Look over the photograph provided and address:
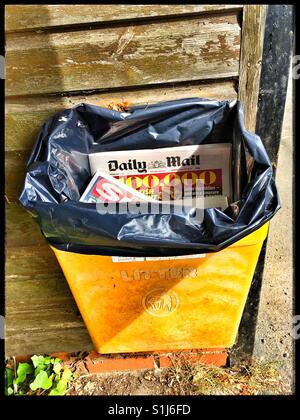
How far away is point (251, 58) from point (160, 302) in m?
0.72

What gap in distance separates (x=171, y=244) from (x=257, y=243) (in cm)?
22

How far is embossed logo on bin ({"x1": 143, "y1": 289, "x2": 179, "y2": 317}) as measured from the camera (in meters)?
1.10

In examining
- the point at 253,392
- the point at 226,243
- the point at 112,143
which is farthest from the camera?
the point at 253,392

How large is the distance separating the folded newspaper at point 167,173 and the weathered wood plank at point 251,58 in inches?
5.3

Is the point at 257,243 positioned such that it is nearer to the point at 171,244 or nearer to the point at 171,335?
the point at 171,244

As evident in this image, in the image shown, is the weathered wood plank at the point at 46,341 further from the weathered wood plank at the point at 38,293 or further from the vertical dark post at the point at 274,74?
the vertical dark post at the point at 274,74

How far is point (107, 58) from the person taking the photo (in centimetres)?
111

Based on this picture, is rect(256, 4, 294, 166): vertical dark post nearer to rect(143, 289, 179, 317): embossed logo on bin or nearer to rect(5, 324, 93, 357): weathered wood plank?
rect(143, 289, 179, 317): embossed logo on bin

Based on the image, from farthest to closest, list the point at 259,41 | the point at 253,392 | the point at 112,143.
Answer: the point at 253,392, the point at 112,143, the point at 259,41

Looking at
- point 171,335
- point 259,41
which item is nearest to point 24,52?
point 259,41

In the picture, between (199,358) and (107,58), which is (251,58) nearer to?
(107,58)

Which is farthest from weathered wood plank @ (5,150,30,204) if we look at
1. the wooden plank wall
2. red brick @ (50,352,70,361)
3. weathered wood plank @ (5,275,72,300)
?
red brick @ (50,352,70,361)

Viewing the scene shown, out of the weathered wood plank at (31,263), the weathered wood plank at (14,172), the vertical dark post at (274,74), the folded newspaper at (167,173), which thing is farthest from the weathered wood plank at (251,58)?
the weathered wood plank at (31,263)

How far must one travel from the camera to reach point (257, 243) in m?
0.97
